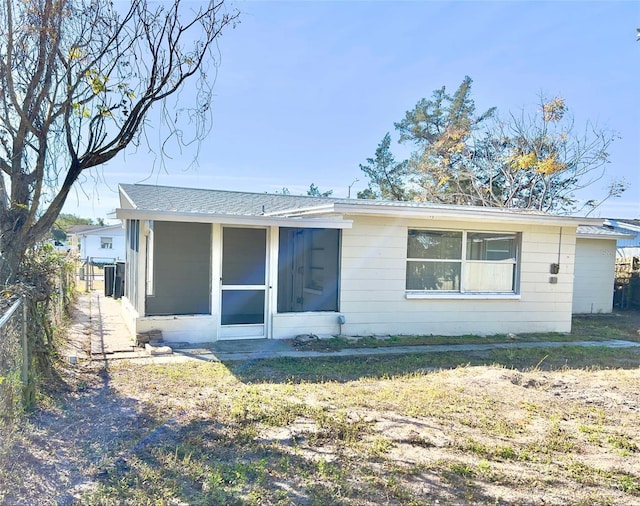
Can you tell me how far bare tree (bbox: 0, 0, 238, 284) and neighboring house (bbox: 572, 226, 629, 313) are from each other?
13139 mm

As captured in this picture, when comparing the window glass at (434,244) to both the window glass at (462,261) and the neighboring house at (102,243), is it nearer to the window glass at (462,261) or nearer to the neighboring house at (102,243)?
the window glass at (462,261)

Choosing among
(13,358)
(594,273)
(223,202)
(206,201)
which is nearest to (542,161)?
(594,273)

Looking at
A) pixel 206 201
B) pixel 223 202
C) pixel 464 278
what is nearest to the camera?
pixel 464 278

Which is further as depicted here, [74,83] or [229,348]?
[229,348]

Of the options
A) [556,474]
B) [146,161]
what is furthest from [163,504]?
[146,161]

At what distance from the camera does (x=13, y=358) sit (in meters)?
4.00

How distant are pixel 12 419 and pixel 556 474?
4.38 metres

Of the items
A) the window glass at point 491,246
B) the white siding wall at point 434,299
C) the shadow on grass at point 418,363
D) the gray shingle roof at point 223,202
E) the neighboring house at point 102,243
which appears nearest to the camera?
the shadow on grass at point 418,363

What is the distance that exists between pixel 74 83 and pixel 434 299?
7.32 m

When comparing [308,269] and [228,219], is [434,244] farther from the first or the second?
[228,219]

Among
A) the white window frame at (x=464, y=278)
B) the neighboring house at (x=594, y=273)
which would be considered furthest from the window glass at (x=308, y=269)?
the neighboring house at (x=594, y=273)

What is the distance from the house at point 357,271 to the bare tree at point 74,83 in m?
3.05

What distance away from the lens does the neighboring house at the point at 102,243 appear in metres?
34.3

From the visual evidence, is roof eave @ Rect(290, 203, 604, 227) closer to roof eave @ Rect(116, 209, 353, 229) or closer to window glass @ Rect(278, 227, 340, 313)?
roof eave @ Rect(116, 209, 353, 229)
